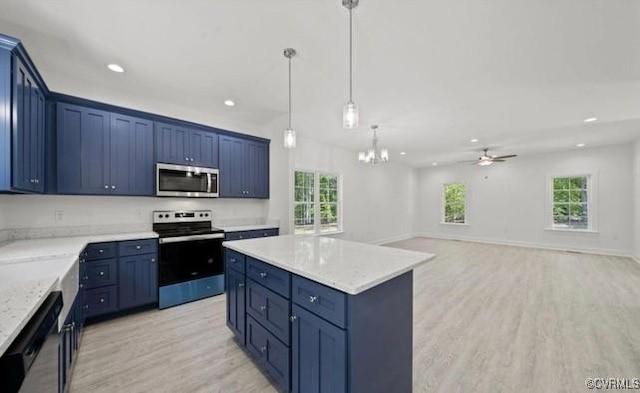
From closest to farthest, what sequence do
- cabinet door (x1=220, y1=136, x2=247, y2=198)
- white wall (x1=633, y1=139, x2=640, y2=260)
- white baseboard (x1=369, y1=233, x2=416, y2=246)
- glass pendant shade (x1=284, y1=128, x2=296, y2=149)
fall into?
glass pendant shade (x1=284, y1=128, x2=296, y2=149)
cabinet door (x1=220, y1=136, x2=247, y2=198)
white wall (x1=633, y1=139, x2=640, y2=260)
white baseboard (x1=369, y1=233, x2=416, y2=246)

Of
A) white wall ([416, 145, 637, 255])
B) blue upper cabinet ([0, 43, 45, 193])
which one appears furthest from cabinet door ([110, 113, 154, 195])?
white wall ([416, 145, 637, 255])

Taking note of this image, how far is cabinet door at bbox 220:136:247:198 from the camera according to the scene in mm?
3883

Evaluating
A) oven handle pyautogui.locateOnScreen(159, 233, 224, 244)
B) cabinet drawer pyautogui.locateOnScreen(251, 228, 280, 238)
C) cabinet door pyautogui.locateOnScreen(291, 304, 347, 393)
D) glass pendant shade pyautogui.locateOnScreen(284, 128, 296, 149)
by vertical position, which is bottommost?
cabinet door pyautogui.locateOnScreen(291, 304, 347, 393)

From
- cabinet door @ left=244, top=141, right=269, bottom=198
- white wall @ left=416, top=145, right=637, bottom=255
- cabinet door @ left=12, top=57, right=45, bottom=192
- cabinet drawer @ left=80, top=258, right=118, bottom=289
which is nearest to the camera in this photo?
cabinet door @ left=12, top=57, right=45, bottom=192

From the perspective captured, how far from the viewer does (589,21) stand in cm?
191

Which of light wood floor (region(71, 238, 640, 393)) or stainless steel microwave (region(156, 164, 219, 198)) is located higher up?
stainless steel microwave (region(156, 164, 219, 198))

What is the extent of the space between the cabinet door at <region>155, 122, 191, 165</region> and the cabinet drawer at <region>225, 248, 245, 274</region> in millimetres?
1819

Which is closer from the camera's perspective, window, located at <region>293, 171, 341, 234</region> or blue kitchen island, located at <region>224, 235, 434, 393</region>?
blue kitchen island, located at <region>224, 235, 434, 393</region>

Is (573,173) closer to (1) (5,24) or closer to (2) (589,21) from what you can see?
(2) (589,21)

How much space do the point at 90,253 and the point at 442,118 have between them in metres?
5.05

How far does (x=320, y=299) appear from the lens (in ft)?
4.59

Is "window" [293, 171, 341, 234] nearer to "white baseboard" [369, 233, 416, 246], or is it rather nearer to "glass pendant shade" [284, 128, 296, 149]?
→ "white baseboard" [369, 233, 416, 246]

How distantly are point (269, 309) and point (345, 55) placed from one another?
90.3 inches

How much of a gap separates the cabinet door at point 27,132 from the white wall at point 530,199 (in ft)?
31.2
